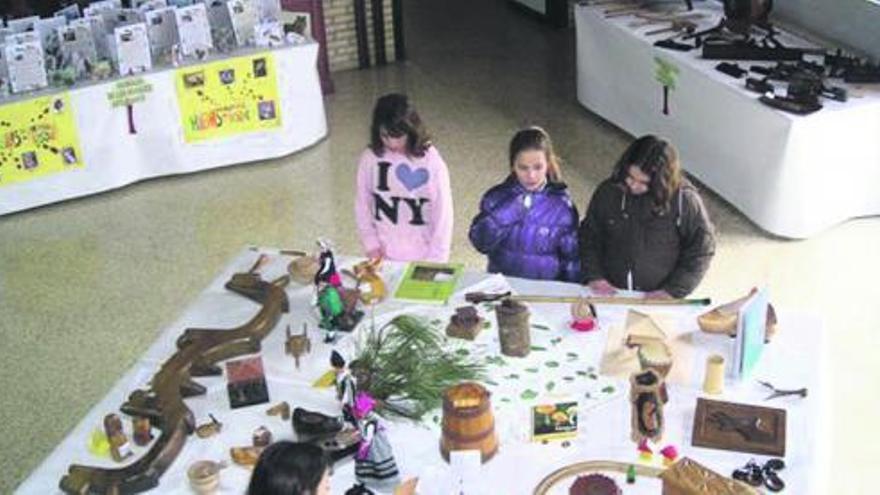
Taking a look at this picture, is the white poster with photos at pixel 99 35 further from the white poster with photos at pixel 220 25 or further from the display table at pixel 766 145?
the display table at pixel 766 145

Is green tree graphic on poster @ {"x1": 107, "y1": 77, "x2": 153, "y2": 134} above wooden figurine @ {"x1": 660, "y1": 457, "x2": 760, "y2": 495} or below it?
above

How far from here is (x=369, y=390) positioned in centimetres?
309

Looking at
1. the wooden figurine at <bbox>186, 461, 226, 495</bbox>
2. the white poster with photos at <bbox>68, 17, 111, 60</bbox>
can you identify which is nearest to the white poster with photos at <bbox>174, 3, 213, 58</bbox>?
the white poster with photos at <bbox>68, 17, 111, 60</bbox>

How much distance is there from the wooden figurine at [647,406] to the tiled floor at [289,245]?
1.23 metres

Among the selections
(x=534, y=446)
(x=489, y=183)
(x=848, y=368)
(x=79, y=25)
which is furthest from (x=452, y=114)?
(x=534, y=446)

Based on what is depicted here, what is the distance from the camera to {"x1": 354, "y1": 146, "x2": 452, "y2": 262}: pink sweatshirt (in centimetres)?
398

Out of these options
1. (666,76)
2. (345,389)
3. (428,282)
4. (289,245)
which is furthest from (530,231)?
(666,76)

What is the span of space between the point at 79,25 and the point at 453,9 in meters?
4.29

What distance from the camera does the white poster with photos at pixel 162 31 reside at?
6.22 metres

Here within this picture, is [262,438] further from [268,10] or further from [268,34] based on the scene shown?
[268,10]

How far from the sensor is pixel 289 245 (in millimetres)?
5625

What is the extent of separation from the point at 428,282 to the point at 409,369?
60 cm

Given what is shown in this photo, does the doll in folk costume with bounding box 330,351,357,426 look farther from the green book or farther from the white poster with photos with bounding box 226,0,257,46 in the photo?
the white poster with photos with bounding box 226,0,257,46

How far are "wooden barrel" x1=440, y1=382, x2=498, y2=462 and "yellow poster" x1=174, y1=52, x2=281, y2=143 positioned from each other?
3.81m
